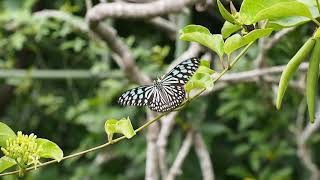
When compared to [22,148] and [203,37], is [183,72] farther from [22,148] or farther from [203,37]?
[22,148]

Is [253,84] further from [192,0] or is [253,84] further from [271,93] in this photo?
[192,0]

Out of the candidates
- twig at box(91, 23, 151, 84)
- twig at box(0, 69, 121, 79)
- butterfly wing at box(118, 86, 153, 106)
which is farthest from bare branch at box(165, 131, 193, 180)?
butterfly wing at box(118, 86, 153, 106)

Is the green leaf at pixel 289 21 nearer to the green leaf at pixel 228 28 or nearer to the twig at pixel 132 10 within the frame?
the green leaf at pixel 228 28

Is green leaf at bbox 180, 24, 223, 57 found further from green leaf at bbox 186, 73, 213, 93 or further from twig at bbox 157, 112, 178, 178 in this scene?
twig at bbox 157, 112, 178, 178

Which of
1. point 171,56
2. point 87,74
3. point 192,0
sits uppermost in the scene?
point 87,74

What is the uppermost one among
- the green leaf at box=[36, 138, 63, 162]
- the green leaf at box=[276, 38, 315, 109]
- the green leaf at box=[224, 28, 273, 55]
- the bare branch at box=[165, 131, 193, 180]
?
the bare branch at box=[165, 131, 193, 180]

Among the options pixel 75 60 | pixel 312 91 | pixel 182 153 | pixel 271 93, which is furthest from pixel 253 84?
pixel 312 91
